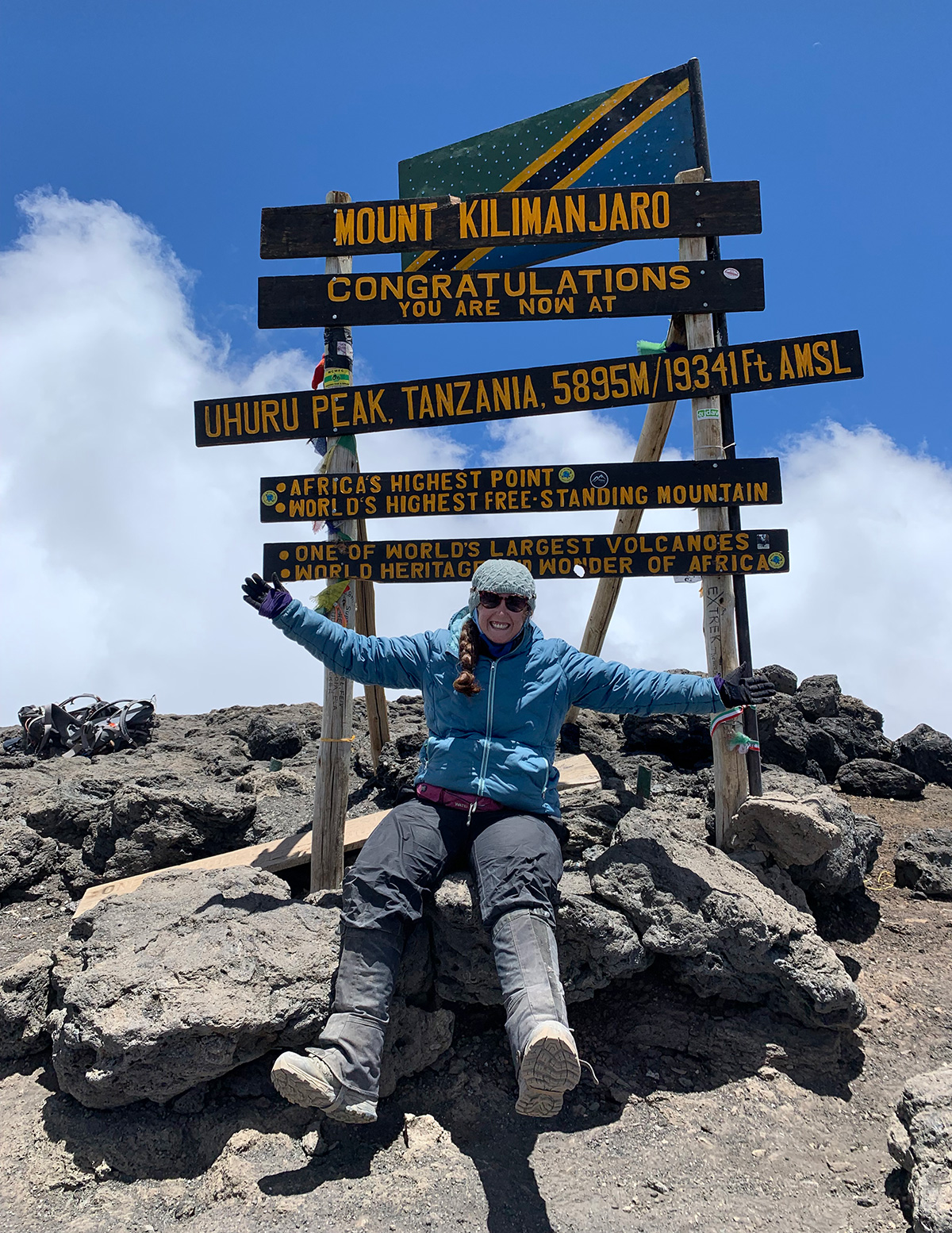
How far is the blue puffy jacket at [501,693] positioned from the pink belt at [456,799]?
0.03 meters

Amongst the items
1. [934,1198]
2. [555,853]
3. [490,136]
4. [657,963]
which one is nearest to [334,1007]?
[555,853]

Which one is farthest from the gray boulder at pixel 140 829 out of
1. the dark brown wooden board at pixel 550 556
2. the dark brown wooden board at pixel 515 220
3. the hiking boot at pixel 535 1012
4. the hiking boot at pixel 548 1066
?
the dark brown wooden board at pixel 515 220

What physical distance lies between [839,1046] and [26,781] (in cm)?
677

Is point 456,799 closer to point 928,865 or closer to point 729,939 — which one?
point 729,939

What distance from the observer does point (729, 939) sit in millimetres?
4410

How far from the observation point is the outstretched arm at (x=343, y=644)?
429 cm

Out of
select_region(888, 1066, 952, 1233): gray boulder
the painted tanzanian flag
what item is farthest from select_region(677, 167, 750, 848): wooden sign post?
select_region(888, 1066, 952, 1233): gray boulder

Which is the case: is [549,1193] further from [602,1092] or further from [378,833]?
[378,833]

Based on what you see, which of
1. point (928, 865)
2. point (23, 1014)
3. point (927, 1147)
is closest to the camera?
point (927, 1147)

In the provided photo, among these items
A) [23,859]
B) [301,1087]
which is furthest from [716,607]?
[23,859]

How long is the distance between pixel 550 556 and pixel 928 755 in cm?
533

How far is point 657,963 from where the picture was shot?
15.5ft

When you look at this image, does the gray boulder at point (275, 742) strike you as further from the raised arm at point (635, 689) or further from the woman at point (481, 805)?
the raised arm at point (635, 689)

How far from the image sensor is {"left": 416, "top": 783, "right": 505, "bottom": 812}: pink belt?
418 centimetres
